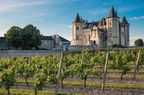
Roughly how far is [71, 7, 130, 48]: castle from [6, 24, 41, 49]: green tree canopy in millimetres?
42864

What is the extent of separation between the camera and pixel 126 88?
19.2 metres

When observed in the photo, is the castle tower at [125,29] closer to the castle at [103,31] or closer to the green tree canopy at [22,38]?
the castle at [103,31]

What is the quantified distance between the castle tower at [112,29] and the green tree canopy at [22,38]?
4873cm

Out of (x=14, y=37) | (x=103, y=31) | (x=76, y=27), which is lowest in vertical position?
(x=14, y=37)

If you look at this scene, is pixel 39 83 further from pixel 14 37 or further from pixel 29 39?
pixel 14 37

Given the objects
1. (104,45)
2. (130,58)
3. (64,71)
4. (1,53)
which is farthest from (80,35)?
(64,71)

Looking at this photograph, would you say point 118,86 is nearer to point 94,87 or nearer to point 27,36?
point 94,87

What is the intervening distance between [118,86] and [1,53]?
112 ft

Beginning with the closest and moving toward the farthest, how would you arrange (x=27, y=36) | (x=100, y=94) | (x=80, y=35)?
1. (x=100, y=94)
2. (x=27, y=36)
3. (x=80, y=35)

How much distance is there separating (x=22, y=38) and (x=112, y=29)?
53.4 metres

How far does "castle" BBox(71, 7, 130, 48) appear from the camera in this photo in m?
124

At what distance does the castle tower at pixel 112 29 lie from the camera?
124994 mm

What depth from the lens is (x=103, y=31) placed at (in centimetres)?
12594

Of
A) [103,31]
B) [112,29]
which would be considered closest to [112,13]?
[112,29]
